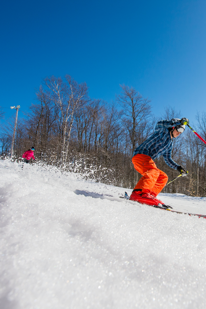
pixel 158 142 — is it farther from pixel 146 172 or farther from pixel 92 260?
pixel 92 260

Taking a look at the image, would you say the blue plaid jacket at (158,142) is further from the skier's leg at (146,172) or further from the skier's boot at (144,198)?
the skier's boot at (144,198)

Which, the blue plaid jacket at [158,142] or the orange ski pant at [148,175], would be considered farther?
the blue plaid jacket at [158,142]

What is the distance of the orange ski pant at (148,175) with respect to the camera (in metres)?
2.48

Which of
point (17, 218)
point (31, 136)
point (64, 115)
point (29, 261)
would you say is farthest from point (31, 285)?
point (31, 136)

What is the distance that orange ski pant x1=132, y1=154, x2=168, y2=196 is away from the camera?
2.48m

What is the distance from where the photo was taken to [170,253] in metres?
0.80

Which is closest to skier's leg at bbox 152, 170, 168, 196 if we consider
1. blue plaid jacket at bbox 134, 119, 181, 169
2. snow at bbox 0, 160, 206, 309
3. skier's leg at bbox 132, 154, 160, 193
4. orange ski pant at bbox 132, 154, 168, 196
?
orange ski pant at bbox 132, 154, 168, 196

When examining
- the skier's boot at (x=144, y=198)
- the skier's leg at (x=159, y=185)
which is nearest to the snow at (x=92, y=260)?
the skier's boot at (x=144, y=198)

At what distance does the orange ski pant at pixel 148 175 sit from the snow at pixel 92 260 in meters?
1.38

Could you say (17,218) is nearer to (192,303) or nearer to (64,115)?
(192,303)

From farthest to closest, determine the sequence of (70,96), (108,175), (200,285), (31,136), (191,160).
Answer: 1. (31,136)
2. (191,160)
3. (108,175)
4. (70,96)
5. (200,285)

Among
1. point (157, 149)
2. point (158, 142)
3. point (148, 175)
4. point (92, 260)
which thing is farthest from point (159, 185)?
point (92, 260)

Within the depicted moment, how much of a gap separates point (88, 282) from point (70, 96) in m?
14.2

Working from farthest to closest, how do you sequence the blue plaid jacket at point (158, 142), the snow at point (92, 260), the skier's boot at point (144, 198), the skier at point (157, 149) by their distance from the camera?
the blue plaid jacket at point (158, 142) → the skier at point (157, 149) → the skier's boot at point (144, 198) → the snow at point (92, 260)
